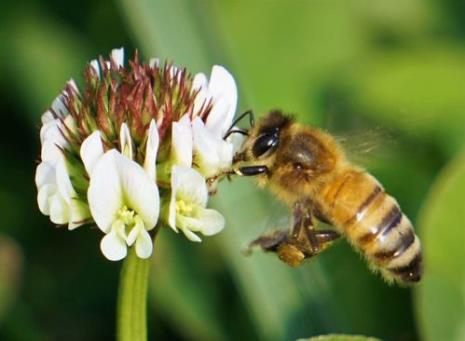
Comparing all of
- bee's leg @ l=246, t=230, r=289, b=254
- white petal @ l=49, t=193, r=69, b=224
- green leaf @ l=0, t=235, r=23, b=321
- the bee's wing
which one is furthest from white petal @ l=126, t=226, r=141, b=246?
green leaf @ l=0, t=235, r=23, b=321

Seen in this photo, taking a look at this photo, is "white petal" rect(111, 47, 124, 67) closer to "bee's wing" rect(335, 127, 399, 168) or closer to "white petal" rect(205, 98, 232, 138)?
"white petal" rect(205, 98, 232, 138)

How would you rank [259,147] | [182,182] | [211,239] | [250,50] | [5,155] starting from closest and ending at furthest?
[182,182]
[259,147]
[211,239]
[5,155]
[250,50]

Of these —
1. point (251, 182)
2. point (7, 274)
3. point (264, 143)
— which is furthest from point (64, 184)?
point (7, 274)

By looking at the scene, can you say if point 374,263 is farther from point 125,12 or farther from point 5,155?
point 5,155

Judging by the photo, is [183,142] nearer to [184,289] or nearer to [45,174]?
[45,174]

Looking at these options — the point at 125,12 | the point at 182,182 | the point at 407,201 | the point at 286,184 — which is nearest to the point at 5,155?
the point at 125,12

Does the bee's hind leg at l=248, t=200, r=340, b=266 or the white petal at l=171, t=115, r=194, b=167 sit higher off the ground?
the white petal at l=171, t=115, r=194, b=167

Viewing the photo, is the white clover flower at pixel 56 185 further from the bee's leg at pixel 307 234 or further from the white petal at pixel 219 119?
the bee's leg at pixel 307 234
